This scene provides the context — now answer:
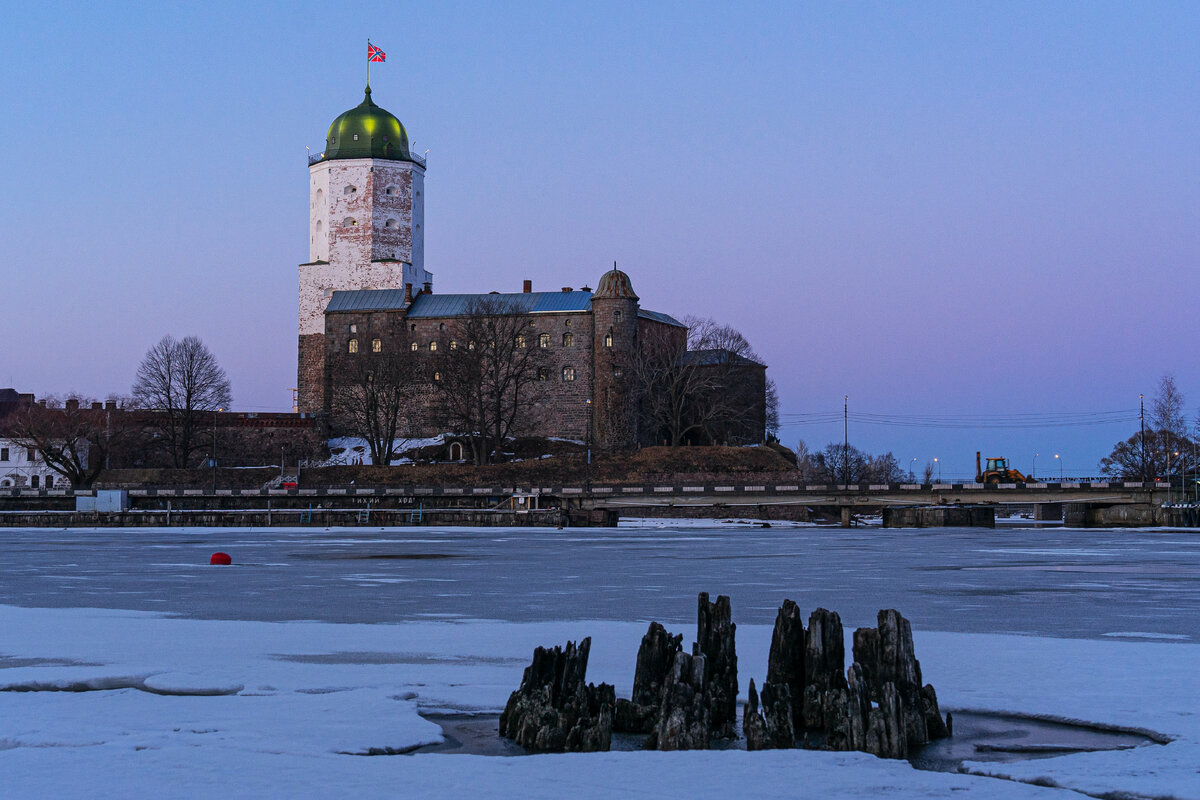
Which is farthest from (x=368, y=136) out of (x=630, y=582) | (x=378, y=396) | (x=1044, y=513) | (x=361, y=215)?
(x=630, y=582)

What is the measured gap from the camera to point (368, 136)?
4055 inches

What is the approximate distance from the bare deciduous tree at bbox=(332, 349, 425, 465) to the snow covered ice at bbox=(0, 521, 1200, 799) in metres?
68.3

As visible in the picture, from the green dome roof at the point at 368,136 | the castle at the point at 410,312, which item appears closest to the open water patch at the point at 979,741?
the castle at the point at 410,312

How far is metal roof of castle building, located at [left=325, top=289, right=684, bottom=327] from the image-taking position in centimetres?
9819

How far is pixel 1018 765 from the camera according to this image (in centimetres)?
645

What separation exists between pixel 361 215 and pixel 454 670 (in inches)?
3786

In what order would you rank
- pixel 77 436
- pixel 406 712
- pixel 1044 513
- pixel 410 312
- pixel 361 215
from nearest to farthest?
1. pixel 406 712
2. pixel 1044 513
3. pixel 77 436
4. pixel 410 312
5. pixel 361 215

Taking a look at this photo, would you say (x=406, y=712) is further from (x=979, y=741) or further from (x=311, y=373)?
(x=311, y=373)

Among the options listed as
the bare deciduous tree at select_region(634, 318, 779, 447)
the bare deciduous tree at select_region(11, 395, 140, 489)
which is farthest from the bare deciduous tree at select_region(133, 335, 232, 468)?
the bare deciduous tree at select_region(634, 318, 779, 447)

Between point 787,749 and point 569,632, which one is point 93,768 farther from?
point 569,632

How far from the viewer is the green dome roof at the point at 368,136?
10269 cm

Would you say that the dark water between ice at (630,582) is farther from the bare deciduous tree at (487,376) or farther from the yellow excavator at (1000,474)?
the bare deciduous tree at (487,376)

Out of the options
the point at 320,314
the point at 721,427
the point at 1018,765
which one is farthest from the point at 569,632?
the point at 320,314

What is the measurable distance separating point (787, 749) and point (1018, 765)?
1170 millimetres
